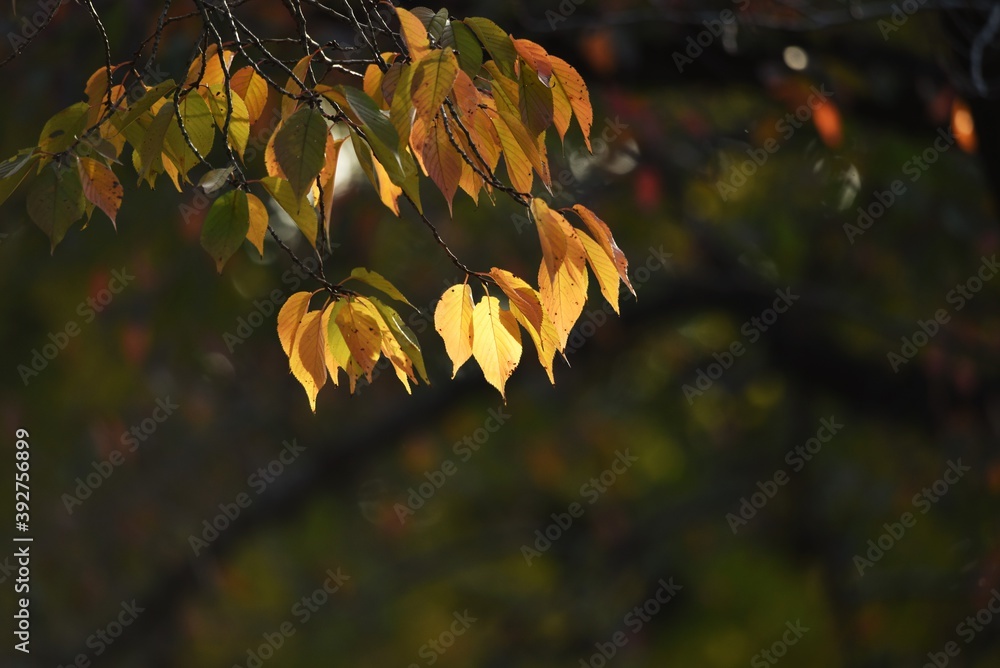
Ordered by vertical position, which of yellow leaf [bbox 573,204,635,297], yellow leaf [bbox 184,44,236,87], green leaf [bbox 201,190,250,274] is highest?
yellow leaf [bbox 184,44,236,87]

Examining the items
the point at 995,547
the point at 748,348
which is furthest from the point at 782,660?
the point at 748,348

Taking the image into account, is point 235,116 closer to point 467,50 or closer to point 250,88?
point 250,88

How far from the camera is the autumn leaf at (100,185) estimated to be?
1366 mm

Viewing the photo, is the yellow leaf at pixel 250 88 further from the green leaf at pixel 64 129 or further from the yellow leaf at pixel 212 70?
the green leaf at pixel 64 129

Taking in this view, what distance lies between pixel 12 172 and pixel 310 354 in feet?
1.28

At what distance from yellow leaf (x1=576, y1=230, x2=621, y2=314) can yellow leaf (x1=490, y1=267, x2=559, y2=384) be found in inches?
3.0

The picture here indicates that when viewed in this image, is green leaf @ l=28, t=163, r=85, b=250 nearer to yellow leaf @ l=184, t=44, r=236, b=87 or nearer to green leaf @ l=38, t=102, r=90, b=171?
green leaf @ l=38, t=102, r=90, b=171

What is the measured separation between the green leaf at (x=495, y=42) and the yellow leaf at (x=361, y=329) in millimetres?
325

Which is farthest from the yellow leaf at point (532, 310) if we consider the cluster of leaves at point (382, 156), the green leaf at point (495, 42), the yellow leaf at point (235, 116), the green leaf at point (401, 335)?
the yellow leaf at point (235, 116)

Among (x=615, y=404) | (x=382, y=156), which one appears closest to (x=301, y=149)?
(x=382, y=156)

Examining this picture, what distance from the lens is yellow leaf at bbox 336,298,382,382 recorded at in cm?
128

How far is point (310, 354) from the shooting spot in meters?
1.31

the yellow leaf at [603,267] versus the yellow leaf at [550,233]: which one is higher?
the yellow leaf at [550,233]

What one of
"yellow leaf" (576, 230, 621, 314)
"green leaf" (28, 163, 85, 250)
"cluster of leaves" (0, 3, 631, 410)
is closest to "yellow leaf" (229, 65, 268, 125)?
"cluster of leaves" (0, 3, 631, 410)
